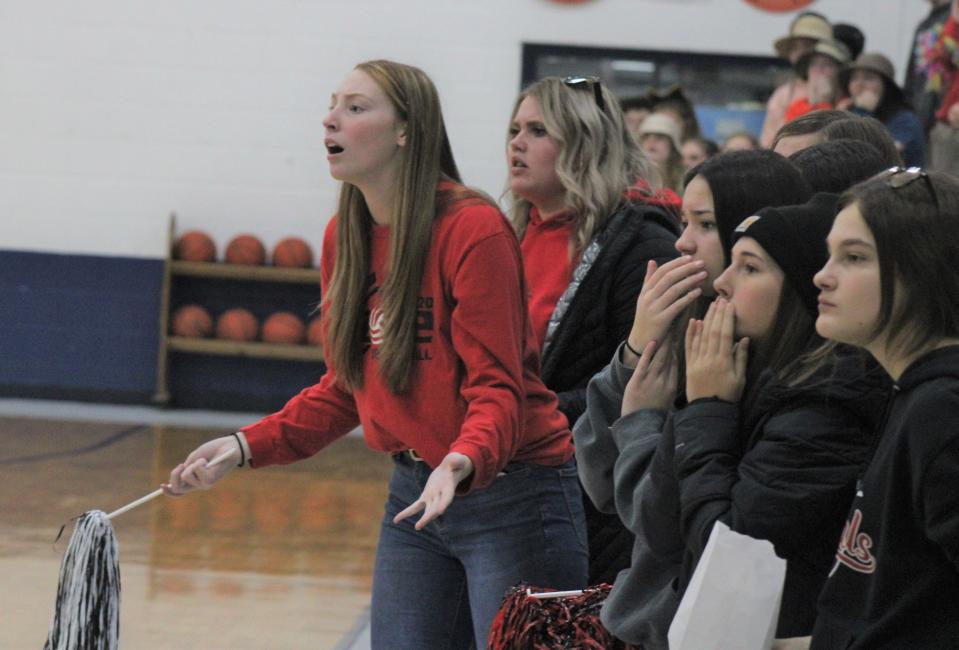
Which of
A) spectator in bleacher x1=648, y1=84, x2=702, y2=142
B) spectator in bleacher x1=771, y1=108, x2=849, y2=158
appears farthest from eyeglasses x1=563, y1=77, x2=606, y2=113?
spectator in bleacher x1=648, y1=84, x2=702, y2=142

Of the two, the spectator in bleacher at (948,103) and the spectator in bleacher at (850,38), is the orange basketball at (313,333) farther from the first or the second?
the spectator in bleacher at (948,103)

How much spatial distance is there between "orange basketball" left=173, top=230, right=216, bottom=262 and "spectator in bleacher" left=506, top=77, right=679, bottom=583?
20.7 feet

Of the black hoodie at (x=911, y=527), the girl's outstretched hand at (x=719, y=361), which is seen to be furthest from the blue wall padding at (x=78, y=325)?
the black hoodie at (x=911, y=527)

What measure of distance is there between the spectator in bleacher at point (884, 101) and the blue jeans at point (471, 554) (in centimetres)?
404

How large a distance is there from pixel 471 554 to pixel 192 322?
7.07m

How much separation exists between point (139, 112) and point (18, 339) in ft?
5.83

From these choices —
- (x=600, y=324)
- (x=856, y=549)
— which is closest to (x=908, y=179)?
(x=856, y=549)

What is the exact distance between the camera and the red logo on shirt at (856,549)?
1.57m

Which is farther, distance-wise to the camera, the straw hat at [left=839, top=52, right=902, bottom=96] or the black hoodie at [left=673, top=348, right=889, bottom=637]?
the straw hat at [left=839, top=52, right=902, bottom=96]

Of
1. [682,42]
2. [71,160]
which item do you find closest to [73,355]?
[71,160]

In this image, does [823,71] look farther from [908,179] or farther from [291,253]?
[908,179]

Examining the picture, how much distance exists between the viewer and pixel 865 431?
1.69 m

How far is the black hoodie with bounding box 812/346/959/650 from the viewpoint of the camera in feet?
4.87

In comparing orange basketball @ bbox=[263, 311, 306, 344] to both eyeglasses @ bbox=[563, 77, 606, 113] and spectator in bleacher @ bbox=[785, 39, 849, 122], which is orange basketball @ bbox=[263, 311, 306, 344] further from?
eyeglasses @ bbox=[563, 77, 606, 113]
